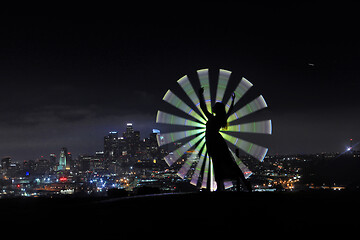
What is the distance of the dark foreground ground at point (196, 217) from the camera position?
33.7 ft

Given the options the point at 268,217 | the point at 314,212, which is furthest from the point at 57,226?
the point at 314,212

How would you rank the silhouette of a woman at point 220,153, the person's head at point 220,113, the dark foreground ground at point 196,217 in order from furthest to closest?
the person's head at point 220,113 < the silhouette of a woman at point 220,153 < the dark foreground ground at point 196,217

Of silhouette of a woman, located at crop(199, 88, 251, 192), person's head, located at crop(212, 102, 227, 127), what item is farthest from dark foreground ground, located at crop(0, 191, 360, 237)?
person's head, located at crop(212, 102, 227, 127)

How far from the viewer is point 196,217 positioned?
11844mm

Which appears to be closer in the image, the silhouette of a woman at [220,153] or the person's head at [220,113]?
the silhouette of a woman at [220,153]

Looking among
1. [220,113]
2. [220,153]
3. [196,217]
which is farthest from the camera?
[220,113]

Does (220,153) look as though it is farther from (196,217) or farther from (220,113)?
(196,217)

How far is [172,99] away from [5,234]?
608 inches

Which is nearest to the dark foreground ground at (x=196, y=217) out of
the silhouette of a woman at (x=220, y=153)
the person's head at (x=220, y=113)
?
the silhouette of a woman at (x=220, y=153)

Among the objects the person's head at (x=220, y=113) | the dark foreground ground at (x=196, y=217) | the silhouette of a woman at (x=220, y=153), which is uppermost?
the person's head at (x=220, y=113)

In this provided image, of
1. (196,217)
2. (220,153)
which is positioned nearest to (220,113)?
(220,153)

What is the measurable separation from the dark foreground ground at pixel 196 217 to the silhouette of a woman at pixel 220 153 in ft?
10.5

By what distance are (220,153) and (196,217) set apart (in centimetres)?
739

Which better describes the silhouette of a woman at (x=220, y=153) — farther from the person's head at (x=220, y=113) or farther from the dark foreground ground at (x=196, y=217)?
the dark foreground ground at (x=196, y=217)
